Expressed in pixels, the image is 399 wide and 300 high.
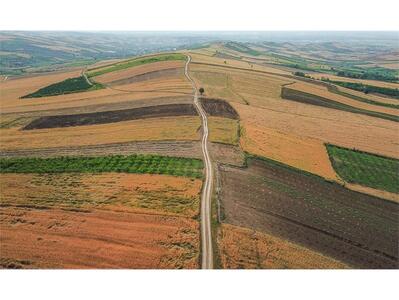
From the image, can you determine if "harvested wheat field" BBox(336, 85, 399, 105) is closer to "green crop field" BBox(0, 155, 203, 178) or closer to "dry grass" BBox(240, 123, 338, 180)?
"dry grass" BBox(240, 123, 338, 180)

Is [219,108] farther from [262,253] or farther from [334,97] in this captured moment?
[262,253]

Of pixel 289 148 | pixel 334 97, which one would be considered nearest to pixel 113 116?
pixel 289 148

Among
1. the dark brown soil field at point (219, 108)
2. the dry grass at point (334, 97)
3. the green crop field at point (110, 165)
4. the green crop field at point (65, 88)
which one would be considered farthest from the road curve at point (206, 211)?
the green crop field at point (65, 88)

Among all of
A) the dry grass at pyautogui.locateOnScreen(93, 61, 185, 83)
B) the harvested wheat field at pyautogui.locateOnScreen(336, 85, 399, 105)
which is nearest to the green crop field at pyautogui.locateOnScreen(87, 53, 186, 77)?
the dry grass at pyautogui.locateOnScreen(93, 61, 185, 83)

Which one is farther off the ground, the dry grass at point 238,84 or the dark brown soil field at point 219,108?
the dry grass at point 238,84

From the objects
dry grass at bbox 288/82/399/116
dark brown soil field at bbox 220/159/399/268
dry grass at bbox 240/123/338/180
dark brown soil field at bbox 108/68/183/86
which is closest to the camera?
dark brown soil field at bbox 220/159/399/268

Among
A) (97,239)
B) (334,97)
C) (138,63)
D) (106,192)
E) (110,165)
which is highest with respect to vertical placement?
(138,63)

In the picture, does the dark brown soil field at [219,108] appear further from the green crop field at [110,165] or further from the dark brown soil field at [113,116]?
the green crop field at [110,165]
